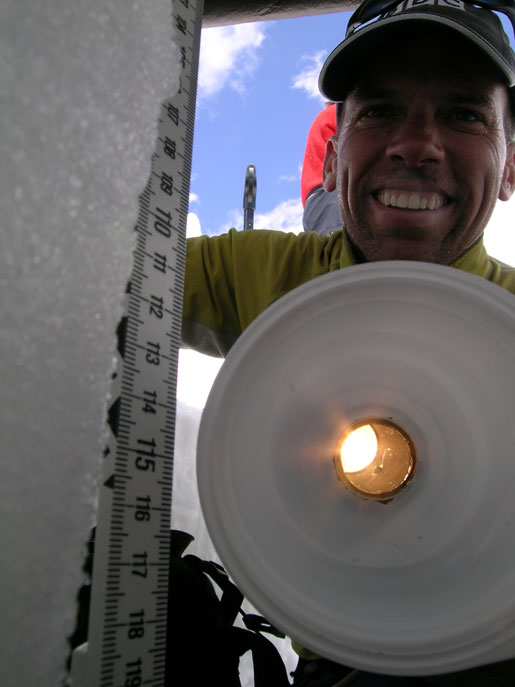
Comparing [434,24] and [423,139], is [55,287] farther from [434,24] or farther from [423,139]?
[434,24]

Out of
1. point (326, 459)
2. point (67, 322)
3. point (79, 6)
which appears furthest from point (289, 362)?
point (79, 6)

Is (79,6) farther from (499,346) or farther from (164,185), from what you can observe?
(499,346)

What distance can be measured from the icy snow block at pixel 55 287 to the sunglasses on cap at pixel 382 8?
2.54 ft

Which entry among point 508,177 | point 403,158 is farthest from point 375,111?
point 508,177

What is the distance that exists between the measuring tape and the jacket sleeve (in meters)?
0.48

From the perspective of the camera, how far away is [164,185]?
484 mm

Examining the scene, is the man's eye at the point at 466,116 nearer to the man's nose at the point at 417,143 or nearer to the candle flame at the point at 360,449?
the man's nose at the point at 417,143

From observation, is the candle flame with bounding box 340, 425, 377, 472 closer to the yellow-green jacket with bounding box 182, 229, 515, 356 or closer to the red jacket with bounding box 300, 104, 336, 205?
the yellow-green jacket with bounding box 182, 229, 515, 356

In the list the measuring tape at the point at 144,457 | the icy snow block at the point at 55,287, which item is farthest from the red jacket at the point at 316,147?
the icy snow block at the point at 55,287

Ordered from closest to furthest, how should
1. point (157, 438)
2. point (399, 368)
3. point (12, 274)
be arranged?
point (12, 274) → point (157, 438) → point (399, 368)

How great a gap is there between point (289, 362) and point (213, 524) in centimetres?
19

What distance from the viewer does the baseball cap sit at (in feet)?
2.78

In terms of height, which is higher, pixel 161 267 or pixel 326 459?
pixel 161 267

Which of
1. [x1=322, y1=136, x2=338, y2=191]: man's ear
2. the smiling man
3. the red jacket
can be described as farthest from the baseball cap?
the red jacket
